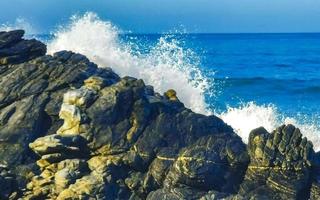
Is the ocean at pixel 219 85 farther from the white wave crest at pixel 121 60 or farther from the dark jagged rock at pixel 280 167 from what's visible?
the dark jagged rock at pixel 280 167

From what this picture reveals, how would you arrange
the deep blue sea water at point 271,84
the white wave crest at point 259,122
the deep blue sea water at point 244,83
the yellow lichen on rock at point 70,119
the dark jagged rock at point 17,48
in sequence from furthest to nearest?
the deep blue sea water at point 271,84
the deep blue sea water at point 244,83
the white wave crest at point 259,122
the dark jagged rock at point 17,48
the yellow lichen on rock at point 70,119

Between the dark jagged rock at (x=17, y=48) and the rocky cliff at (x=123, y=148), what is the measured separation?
53 cm

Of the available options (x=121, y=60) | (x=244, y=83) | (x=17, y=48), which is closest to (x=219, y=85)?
(x=244, y=83)

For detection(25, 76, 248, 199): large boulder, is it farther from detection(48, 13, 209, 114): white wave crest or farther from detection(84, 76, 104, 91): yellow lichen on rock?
detection(48, 13, 209, 114): white wave crest

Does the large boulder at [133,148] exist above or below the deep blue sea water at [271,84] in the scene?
below

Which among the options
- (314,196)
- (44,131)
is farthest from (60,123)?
(314,196)

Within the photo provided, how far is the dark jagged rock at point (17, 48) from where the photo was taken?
17327mm

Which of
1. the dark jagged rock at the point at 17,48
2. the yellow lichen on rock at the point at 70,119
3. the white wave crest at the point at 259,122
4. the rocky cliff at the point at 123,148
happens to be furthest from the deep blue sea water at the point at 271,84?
the yellow lichen on rock at the point at 70,119

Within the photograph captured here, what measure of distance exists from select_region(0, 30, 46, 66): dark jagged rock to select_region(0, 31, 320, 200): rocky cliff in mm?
529

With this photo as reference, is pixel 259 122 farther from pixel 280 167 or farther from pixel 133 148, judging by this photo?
pixel 280 167

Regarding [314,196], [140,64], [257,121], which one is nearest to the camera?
[314,196]

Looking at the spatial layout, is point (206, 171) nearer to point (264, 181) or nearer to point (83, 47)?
point (264, 181)

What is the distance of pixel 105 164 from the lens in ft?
47.0

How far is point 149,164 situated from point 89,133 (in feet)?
5.05
